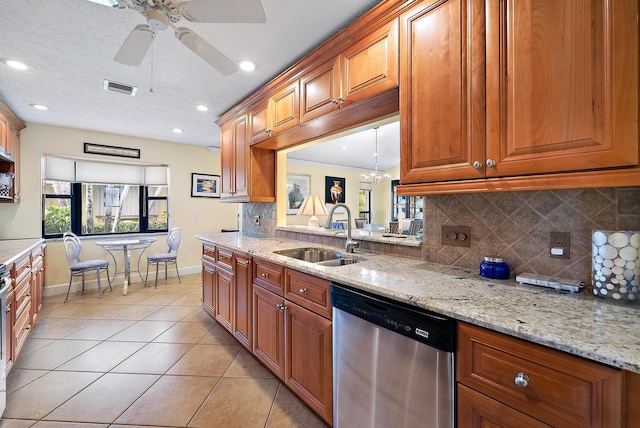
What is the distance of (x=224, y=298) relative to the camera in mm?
2660

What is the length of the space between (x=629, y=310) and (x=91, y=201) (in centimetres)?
586

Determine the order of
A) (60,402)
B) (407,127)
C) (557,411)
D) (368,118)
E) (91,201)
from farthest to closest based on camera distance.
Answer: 1. (91,201)
2. (368,118)
3. (60,402)
4. (407,127)
5. (557,411)

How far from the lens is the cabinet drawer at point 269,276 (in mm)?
1859

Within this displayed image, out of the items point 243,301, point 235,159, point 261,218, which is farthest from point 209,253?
point 235,159

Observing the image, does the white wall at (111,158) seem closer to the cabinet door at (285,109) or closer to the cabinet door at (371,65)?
the cabinet door at (285,109)

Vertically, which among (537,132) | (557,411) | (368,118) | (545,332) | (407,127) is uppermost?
(368,118)

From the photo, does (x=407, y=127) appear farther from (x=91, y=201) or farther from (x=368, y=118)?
(x=91, y=201)

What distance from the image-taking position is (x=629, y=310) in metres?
0.93

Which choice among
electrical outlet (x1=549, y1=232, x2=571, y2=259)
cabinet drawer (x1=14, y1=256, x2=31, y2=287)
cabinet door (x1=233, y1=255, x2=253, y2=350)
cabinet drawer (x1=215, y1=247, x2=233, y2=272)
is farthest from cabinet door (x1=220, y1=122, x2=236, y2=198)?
electrical outlet (x1=549, y1=232, x2=571, y2=259)

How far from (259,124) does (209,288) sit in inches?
71.2

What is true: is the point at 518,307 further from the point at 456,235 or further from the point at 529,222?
the point at 456,235

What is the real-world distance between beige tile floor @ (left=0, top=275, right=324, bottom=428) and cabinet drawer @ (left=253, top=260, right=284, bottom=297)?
0.71 metres

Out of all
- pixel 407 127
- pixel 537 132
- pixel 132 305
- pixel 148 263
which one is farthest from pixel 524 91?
pixel 148 263

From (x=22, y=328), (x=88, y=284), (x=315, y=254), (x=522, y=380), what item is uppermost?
(x=315, y=254)
